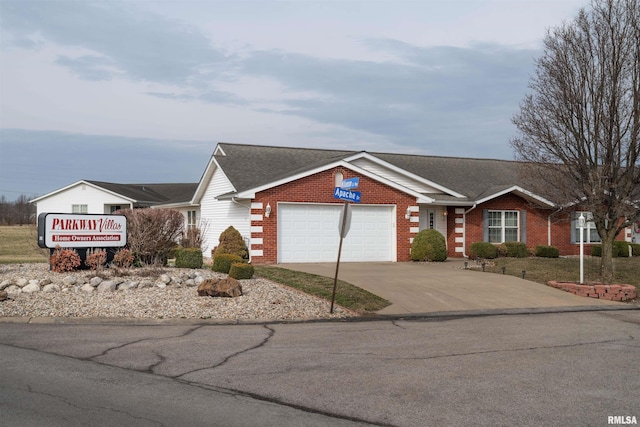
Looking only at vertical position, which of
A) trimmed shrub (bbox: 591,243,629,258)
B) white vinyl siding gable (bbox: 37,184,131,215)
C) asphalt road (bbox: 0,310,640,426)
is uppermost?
white vinyl siding gable (bbox: 37,184,131,215)

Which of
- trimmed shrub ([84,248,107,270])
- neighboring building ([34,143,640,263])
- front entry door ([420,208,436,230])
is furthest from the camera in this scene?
front entry door ([420,208,436,230])

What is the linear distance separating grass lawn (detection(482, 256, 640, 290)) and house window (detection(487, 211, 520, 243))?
2.95m

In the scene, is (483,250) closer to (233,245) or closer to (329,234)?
(329,234)

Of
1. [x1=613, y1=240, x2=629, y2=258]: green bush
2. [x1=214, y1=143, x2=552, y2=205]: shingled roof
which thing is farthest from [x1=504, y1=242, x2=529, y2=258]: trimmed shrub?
[x1=613, y1=240, x2=629, y2=258]: green bush

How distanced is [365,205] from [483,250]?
231 inches

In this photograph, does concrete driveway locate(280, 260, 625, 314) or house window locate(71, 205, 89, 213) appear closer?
concrete driveway locate(280, 260, 625, 314)

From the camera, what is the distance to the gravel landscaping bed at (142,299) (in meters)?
12.5

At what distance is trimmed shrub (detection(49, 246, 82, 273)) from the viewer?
17062 mm

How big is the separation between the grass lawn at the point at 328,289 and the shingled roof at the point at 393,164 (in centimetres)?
525

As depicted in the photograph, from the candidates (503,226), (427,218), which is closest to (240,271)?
(427,218)

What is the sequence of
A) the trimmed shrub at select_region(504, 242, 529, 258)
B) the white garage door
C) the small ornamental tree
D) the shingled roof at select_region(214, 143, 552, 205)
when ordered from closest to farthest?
the small ornamental tree < the white garage door < the shingled roof at select_region(214, 143, 552, 205) < the trimmed shrub at select_region(504, 242, 529, 258)

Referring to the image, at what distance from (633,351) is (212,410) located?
22.9 ft

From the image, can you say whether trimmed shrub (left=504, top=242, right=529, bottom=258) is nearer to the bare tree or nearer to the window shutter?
the window shutter

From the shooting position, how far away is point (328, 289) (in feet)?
51.0
